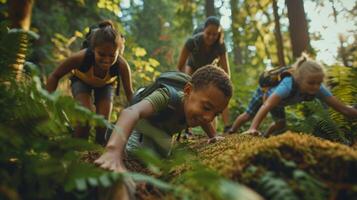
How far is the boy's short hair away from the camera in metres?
3.26

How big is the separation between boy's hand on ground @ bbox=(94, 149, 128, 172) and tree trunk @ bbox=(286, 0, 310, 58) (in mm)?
6766

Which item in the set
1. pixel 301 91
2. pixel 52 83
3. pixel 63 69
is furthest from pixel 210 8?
pixel 52 83

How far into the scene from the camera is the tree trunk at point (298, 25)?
8094mm

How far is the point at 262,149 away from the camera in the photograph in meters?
1.96

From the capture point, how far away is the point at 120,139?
8.00 feet

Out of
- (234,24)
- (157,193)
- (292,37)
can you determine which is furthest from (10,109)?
(234,24)

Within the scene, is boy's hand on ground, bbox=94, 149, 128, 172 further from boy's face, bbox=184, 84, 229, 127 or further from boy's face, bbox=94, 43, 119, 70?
boy's face, bbox=94, 43, 119, 70

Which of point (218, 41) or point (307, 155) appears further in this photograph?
point (218, 41)

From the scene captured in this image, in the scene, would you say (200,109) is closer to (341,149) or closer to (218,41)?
(341,149)

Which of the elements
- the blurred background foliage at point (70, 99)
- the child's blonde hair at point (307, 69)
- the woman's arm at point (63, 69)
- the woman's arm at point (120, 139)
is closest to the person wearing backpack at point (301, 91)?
the child's blonde hair at point (307, 69)

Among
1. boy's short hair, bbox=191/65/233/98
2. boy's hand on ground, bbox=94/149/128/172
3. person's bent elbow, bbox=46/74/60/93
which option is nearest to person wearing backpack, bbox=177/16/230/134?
person's bent elbow, bbox=46/74/60/93

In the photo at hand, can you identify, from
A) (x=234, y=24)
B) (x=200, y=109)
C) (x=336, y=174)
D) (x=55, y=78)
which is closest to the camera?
(x=336, y=174)

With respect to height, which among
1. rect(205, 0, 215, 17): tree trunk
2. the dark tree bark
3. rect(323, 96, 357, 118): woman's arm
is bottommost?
rect(323, 96, 357, 118): woman's arm

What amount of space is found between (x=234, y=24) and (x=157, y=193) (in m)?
9.87
